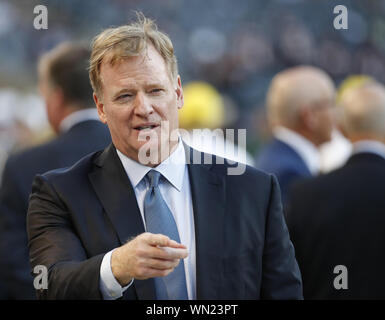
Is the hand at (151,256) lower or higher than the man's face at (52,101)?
lower

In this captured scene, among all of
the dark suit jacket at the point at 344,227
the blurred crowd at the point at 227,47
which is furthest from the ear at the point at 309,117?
the blurred crowd at the point at 227,47

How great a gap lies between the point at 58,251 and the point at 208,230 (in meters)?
0.34

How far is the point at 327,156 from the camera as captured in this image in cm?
534

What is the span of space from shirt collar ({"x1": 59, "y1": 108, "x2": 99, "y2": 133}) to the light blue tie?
88 cm

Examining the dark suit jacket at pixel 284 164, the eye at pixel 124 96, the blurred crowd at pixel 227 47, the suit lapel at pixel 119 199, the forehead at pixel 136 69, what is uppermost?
the blurred crowd at pixel 227 47

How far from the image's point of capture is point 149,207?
5.77 ft

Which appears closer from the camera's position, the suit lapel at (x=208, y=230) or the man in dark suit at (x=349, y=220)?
the suit lapel at (x=208, y=230)

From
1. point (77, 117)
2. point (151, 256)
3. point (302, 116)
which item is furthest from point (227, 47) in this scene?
point (151, 256)

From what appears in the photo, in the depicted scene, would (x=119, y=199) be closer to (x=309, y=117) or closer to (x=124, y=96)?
(x=124, y=96)

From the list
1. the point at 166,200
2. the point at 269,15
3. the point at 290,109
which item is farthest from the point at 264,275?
the point at 269,15

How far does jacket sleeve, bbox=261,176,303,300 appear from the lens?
71.3 inches

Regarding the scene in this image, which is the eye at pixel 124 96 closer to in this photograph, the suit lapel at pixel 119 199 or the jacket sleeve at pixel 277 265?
the suit lapel at pixel 119 199

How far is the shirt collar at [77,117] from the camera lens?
8.55 feet
